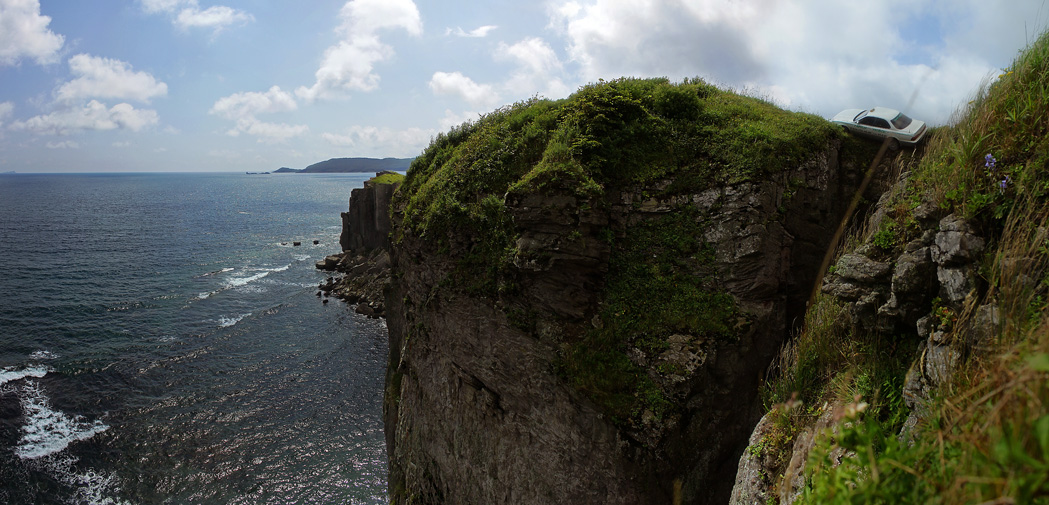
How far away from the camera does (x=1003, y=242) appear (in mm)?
5348

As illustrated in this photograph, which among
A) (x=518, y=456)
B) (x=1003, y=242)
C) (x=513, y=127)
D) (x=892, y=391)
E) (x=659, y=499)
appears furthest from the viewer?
(x=513, y=127)

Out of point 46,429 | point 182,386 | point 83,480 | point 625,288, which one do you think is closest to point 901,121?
point 625,288

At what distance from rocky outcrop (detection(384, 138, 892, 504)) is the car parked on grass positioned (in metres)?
1.27

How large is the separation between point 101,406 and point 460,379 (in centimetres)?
3123

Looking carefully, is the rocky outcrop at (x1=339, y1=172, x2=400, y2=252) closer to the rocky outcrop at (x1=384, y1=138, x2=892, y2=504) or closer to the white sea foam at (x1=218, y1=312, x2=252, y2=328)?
the white sea foam at (x1=218, y1=312, x2=252, y2=328)

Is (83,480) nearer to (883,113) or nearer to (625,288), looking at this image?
(625,288)

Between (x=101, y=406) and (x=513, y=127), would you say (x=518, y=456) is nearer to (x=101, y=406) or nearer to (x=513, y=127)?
(x=513, y=127)

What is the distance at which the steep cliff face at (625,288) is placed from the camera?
36.4 ft

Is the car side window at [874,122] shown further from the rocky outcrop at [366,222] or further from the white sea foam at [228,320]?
the rocky outcrop at [366,222]

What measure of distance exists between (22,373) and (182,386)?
38.1 feet

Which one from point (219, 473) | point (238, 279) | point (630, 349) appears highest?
point (630, 349)

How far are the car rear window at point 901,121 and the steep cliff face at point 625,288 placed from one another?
1.48m

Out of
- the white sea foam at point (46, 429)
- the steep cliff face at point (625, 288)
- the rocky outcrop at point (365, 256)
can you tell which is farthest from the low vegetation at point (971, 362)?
the rocky outcrop at point (365, 256)

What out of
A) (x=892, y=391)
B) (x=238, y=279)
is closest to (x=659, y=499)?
(x=892, y=391)
